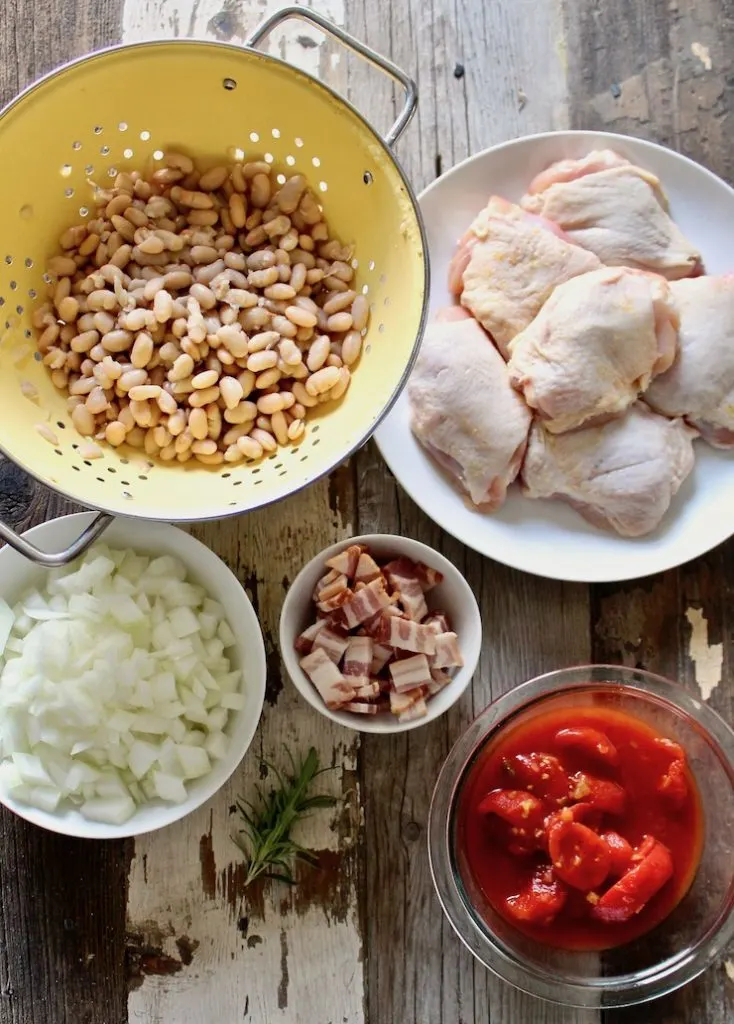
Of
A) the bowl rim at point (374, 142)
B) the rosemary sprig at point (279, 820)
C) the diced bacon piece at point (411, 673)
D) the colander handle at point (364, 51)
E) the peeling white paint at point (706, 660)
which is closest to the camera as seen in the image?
the bowl rim at point (374, 142)

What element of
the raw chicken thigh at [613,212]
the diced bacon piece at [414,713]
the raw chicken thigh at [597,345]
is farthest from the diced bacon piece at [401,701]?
the raw chicken thigh at [613,212]

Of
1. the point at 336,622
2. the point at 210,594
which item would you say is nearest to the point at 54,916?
the point at 210,594

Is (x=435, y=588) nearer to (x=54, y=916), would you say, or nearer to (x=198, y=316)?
(x=198, y=316)

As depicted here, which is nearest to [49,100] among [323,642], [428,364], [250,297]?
[250,297]

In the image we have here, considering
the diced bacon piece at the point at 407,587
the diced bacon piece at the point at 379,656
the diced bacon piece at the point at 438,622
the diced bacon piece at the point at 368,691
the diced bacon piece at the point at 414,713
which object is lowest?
the diced bacon piece at the point at 414,713

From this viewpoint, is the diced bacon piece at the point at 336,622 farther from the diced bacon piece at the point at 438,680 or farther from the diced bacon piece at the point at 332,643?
the diced bacon piece at the point at 438,680

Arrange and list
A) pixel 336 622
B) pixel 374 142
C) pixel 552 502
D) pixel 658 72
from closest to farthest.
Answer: pixel 374 142
pixel 336 622
pixel 552 502
pixel 658 72
